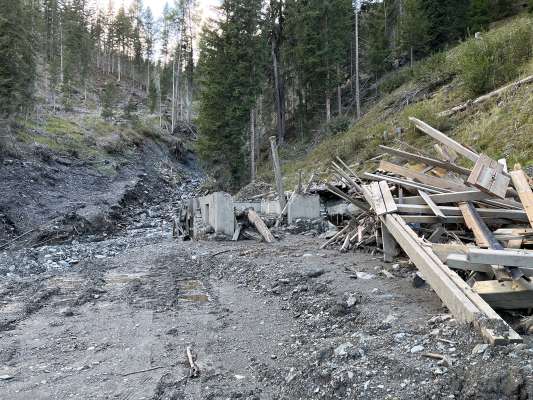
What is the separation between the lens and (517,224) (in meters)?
6.42

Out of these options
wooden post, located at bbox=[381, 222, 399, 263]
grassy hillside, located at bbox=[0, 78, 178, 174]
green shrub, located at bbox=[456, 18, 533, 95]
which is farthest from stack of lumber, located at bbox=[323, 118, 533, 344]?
grassy hillside, located at bbox=[0, 78, 178, 174]

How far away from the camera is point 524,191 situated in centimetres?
633

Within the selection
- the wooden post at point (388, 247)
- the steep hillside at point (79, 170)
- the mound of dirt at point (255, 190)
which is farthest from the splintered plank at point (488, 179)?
the steep hillside at point (79, 170)

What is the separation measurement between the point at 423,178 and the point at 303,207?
5131mm

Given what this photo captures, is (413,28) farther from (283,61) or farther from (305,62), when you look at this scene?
(283,61)

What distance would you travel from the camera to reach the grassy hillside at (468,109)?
38.7ft

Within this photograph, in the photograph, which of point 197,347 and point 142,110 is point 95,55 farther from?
point 197,347

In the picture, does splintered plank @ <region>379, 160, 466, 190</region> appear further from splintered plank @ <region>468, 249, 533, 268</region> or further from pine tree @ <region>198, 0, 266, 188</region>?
pine tree @ <region>198, 0, 266, 188</region>

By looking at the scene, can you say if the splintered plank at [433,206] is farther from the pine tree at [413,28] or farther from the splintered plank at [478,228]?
the pine tree at [413,28]

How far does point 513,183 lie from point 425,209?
1533 mm

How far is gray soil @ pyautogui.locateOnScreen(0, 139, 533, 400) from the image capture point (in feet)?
11.5

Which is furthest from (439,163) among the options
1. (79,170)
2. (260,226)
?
(79,170)

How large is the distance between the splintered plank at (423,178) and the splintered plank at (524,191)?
86 cm

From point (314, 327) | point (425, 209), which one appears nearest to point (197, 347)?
point (314, 327)
